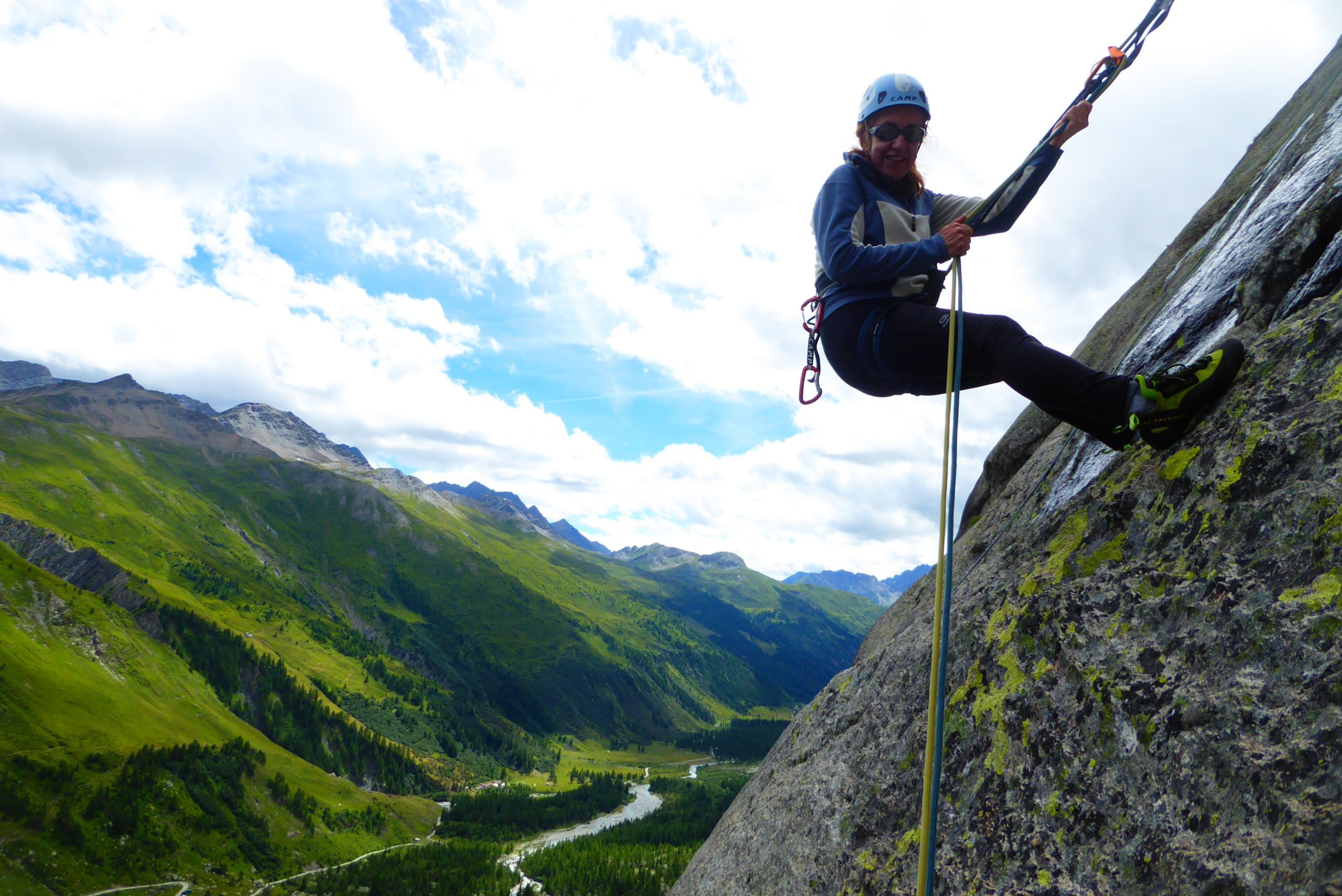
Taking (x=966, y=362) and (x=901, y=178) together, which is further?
(x=901, y=178)

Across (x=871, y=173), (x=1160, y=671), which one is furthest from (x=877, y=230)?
(x=1160, y=671)

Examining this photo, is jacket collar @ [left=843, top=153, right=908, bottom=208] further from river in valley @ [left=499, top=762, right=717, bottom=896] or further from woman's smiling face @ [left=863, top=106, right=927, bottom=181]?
river in valley @ [left=499, top=762, right=717, bottom=896]

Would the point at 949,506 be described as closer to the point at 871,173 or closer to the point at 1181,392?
the point at 1181,392

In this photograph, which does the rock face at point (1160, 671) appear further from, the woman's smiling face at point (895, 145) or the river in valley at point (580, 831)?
the river in valley at point (580, 831)

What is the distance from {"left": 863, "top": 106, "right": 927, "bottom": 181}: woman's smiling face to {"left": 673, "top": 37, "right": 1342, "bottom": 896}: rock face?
314cm

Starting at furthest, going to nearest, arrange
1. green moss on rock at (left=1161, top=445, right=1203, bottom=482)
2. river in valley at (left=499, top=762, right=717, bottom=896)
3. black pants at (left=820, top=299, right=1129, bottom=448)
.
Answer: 1. river in valley at (left=499, top=762, right=717, bottom=896)
2. black pants at (left=820, top=299, right=1129, bottom=448)
3. green moss on rock at (left=1161, top=445, right=1203, bottom=482)

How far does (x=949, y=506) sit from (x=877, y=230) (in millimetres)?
2732

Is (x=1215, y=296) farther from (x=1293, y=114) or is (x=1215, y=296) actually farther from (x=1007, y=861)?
(x=1293, y=114)

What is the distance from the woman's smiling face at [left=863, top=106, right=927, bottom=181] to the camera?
6441mm

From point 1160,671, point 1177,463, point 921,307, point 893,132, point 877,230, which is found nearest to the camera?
point 1160,671

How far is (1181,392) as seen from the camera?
15.5 ft

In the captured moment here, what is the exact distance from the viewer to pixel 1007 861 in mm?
4148

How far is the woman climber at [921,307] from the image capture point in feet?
15.9

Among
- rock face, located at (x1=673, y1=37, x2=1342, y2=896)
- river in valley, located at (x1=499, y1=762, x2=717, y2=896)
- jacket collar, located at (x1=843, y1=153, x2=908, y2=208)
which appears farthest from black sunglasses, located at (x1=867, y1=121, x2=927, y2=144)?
river in valley, located at (x1=499, y1=762, x2=717, y2=896)
